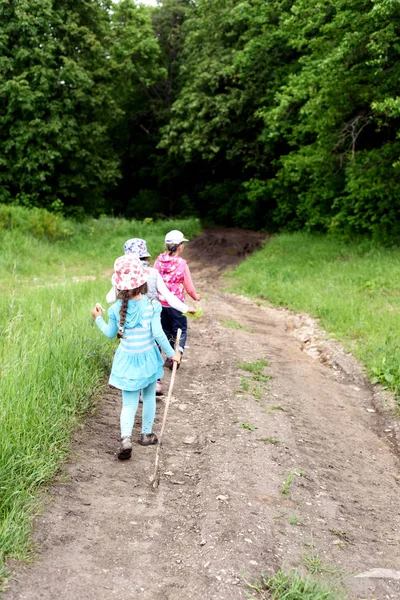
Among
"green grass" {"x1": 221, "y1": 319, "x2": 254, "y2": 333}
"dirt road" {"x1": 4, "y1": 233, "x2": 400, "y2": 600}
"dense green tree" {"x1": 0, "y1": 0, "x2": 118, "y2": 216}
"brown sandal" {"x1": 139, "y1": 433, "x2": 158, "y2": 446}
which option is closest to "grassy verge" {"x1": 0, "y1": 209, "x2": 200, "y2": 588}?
"dirt road" {"x1": 4, "y1": 233, "x2": 400, "y2": 600}

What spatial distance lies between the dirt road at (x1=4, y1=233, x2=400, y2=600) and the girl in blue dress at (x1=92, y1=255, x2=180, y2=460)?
0.46m

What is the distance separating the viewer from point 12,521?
10.5 ft

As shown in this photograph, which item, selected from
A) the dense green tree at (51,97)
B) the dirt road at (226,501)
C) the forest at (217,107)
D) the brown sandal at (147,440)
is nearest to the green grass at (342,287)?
the dirt road at (226,501)

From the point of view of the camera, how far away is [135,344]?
4.51 metres

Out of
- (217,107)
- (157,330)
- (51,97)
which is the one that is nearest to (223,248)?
(217,107)

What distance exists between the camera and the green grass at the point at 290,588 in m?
2.98

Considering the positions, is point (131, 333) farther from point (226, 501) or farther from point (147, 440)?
point (226, 501)

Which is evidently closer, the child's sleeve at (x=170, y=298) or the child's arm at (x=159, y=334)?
the child's arm at (x=159, y=334)

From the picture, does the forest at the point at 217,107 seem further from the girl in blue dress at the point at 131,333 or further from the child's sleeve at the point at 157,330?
the girl in blue dress at the point at 131,333

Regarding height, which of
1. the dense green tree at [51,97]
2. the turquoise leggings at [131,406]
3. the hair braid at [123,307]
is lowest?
the turquoise leggings at [131,406]

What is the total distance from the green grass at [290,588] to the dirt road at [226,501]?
0.32 feet

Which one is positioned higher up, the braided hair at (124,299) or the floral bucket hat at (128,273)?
the floral bucket hat at (128,273)

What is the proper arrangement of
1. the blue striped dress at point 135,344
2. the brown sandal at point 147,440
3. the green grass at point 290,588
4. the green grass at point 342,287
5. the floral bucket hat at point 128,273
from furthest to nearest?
the green grass at point 342,287 → the brown sandal at point 147,440 → the blue striped dress at point 135,344 → the floral bucket hat at point 128,273 → the green grass at point 290,588

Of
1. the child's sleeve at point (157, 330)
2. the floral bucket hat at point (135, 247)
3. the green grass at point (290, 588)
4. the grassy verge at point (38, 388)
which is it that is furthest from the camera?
the floral bucket hat at point (135, 247)
